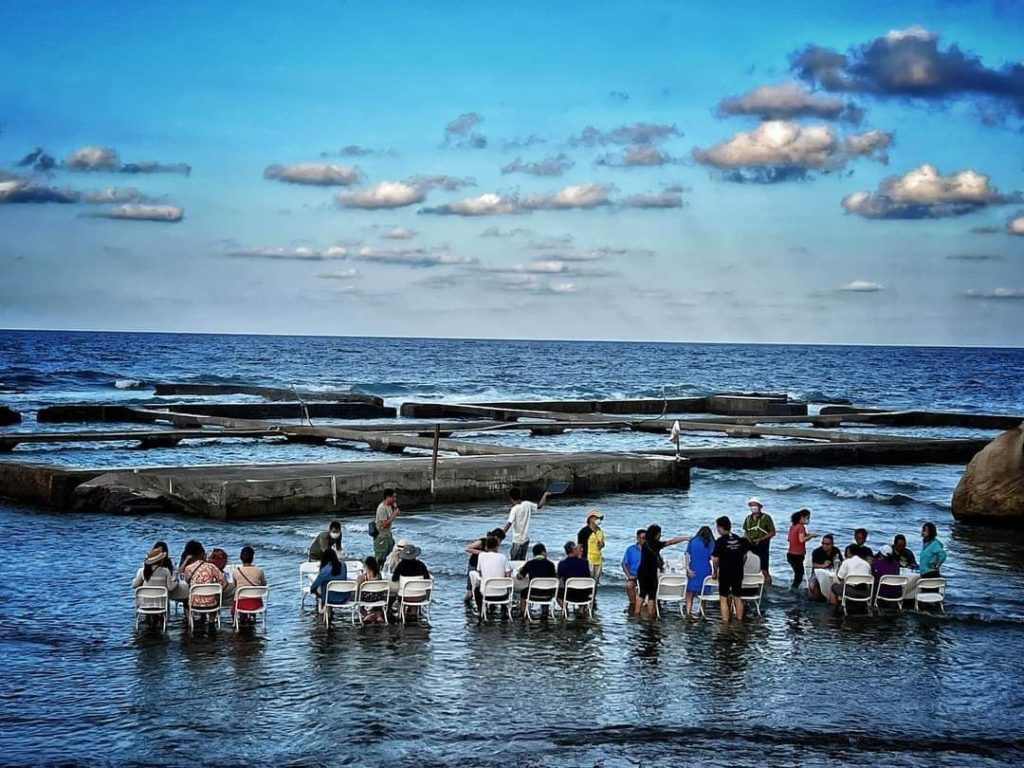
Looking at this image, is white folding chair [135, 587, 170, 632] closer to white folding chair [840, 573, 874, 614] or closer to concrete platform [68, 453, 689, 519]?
white folding chair [840, 573, 874, 614]

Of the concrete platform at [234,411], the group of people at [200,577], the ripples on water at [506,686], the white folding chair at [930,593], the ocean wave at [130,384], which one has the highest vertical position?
the ocean wave at [130,384]

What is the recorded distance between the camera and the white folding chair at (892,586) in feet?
60.5

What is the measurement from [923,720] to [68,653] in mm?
10454

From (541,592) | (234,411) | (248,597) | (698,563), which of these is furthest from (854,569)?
(234,411)

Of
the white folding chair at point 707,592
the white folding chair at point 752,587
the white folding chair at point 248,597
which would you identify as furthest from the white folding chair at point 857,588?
the white folding chair at point 248,597

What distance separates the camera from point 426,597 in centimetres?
1736

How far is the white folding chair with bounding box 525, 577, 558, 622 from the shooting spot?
17.4 m

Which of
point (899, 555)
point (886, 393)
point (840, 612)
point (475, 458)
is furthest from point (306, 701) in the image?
point (886, 393)

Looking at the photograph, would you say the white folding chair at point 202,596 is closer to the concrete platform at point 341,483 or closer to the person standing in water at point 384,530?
the person standing in water at point 384,530

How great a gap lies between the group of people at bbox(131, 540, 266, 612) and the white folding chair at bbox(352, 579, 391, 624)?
4.38 feet

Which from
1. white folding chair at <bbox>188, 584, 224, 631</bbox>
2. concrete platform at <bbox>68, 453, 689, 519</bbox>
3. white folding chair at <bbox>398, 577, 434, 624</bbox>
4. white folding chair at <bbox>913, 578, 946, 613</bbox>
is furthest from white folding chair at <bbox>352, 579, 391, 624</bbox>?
concrete platform at <bbox>68, 453, 689, 519</bbox>

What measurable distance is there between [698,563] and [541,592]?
2.42m

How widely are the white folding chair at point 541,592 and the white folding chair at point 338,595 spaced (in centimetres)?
248

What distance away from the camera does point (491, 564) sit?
17.5 metres
